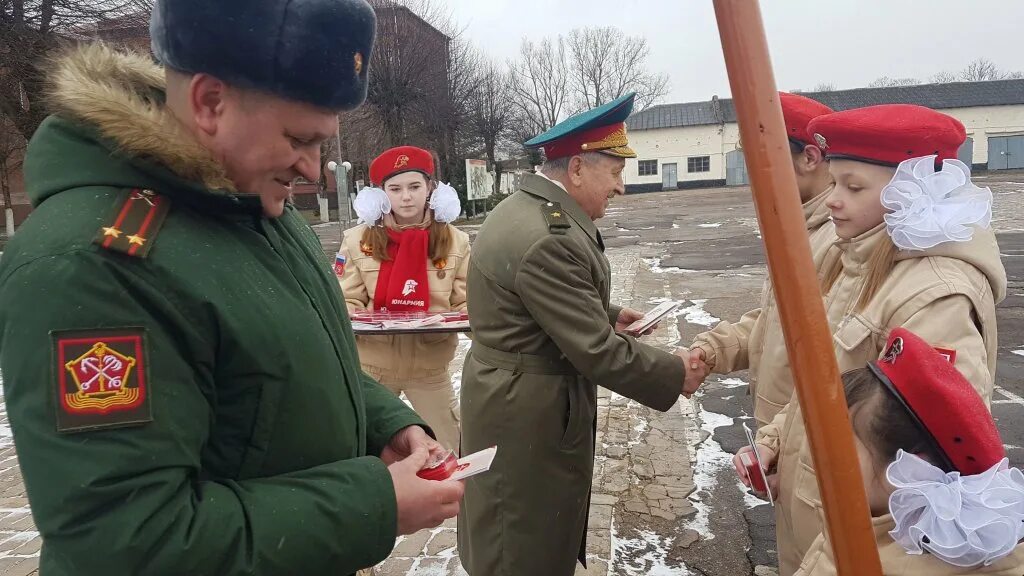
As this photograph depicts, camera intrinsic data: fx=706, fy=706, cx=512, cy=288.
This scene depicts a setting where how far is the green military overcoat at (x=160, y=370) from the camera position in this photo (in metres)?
1.10

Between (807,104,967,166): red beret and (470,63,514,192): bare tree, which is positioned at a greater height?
(470,63,514,192): bare tree

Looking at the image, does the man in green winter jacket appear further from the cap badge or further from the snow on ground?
the snow on ground

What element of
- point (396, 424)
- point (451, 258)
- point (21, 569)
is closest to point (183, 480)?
point (396, 424)

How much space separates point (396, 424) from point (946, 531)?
1267 millimetres

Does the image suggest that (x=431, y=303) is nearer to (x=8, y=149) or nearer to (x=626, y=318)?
(x=626, y=318)

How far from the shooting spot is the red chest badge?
1092 millimetres

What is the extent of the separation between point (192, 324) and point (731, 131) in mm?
57001

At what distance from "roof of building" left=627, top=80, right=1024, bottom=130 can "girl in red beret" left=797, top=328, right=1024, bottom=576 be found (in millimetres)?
54328

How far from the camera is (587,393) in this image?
2.90 metres

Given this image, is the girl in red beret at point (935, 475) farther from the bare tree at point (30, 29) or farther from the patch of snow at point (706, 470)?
the bare tree at point (30, 29)

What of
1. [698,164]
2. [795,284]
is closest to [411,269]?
[795,284]

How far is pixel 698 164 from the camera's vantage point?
55062mm

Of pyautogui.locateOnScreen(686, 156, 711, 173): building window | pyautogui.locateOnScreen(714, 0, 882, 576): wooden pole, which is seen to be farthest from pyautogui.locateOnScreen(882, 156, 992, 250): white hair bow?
pyautogui.locateOnScreen(686, 156, 711, 173): building window

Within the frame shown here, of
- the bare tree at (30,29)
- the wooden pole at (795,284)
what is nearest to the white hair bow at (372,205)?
the wooden pole at (795,284)
